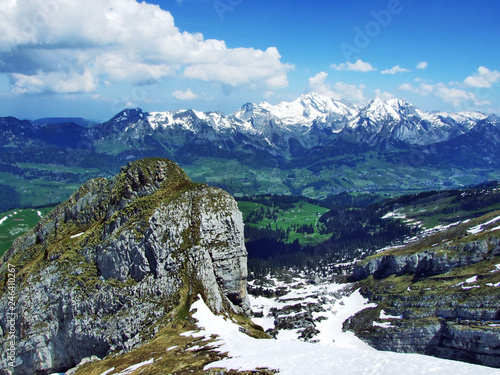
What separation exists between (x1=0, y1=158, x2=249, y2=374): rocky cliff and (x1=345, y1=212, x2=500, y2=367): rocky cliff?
6205cm

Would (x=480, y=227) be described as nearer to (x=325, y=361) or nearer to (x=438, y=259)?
(x=438, y=259)

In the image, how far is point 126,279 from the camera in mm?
85625

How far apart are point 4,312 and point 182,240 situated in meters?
45.0

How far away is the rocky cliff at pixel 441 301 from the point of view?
356ft

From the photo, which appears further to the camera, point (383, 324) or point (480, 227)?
point (480, 227)

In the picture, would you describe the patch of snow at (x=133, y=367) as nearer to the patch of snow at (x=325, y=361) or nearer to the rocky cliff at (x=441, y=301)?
the patch of snow at (x=325, y=361)

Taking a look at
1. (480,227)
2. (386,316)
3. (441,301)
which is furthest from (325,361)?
(480,227)

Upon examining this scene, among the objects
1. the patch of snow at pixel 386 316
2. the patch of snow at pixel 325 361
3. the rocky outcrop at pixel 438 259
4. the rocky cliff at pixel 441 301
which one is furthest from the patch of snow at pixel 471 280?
the patch of snow at pixel 325 361

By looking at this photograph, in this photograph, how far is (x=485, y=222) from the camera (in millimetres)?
187250

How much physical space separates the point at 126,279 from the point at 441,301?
101727 mm

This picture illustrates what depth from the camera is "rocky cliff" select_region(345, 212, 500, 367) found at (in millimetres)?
108625

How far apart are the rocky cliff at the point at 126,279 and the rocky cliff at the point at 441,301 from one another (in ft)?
204

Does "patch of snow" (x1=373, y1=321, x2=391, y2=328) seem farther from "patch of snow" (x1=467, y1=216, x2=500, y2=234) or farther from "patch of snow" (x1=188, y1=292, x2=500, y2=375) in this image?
"patch of snow" (x1=188, y1=292, x2=500, y2=375)

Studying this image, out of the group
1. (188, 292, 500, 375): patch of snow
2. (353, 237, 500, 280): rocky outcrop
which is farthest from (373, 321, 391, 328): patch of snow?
(188, 292, 500, 375): patch of snow
